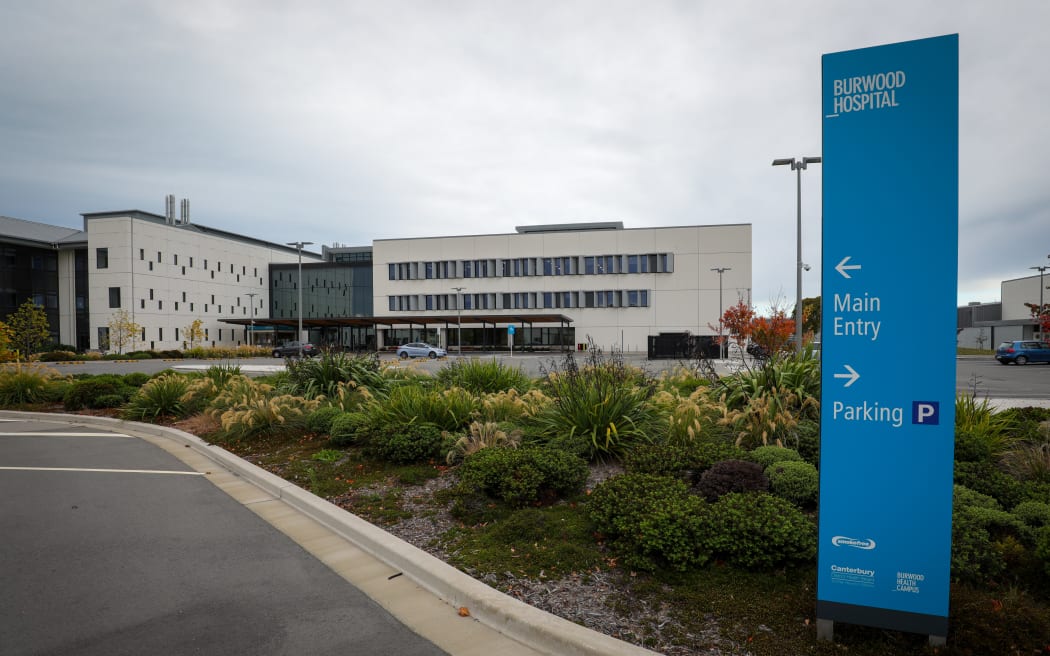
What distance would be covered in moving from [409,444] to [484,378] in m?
3.92

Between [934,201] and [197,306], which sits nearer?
[934,201]

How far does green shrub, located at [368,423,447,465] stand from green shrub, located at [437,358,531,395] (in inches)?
118

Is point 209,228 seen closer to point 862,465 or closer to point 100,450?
point 100,450

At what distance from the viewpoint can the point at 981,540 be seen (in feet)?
12.5

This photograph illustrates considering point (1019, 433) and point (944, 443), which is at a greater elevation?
point (944, 443)

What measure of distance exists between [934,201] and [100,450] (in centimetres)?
1221

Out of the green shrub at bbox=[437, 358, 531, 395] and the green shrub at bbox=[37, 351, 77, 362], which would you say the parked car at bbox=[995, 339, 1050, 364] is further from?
the green shrub at bbox=[37, 351, 77, 362]

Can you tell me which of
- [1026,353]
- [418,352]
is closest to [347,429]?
[418,352]

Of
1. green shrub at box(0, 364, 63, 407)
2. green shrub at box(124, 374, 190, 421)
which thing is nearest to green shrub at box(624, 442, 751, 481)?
green shrub at box(124, 374, 190, 421)

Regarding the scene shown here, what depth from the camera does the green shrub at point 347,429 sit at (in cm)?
862

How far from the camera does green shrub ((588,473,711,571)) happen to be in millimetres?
4117

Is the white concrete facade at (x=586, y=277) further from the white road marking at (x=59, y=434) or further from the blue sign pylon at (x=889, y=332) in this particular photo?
the blue sign pylon at (x=889, y=332)

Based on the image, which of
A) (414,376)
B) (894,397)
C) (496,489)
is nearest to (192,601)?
(496,489)

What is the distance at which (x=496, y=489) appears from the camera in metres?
5.75
